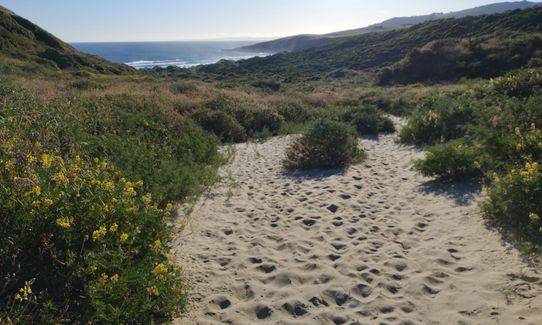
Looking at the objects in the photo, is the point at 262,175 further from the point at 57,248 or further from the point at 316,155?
the point at 57,248

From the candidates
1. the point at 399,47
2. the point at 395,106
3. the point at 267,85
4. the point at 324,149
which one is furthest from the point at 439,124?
the point at 399,47

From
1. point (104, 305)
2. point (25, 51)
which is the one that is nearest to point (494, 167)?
point (104, 305)

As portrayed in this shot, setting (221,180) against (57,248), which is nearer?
(57,248)

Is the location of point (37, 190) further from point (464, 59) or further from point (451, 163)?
point (464, 59)

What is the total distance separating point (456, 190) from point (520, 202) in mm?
Result: 2117

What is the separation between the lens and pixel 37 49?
116 ft

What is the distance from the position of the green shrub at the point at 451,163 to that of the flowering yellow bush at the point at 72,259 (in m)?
5.39

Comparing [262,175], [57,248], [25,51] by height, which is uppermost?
[25,51]

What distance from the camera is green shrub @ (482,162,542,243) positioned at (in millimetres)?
4906

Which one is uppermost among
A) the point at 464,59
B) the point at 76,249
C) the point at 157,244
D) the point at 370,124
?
the point at 464,59

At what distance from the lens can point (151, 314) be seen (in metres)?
3.76

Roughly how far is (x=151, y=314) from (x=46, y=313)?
2.89ft

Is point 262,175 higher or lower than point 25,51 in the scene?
lower

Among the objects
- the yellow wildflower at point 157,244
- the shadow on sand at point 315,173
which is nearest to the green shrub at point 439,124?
the shadow on sand at point 315,173
